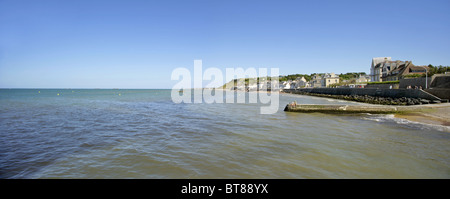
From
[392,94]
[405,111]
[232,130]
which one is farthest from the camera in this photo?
[392,94]

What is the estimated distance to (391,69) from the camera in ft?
207

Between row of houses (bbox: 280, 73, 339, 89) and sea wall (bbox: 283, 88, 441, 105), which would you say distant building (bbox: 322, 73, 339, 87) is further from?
sea wall (bbox: 283, 88, 441, 105)

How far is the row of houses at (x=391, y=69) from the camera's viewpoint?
53.2 m

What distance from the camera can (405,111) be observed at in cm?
1867

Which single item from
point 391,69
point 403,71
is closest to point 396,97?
point 403,71

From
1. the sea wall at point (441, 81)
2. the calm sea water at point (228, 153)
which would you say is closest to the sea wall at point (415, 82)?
the sea wall at point (441, 81)

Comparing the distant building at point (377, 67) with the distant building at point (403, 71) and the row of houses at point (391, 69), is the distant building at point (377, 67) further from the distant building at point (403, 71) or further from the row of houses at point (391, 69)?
the distant building at point (403, 71)

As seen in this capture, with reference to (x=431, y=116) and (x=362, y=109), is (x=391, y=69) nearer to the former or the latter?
(x=362, y=109)

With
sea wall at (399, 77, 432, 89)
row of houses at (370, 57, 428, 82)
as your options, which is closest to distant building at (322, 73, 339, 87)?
row of houses at (370, 57, 428, 82)

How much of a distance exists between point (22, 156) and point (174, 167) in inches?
224

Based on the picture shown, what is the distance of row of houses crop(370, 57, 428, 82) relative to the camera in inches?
2093
